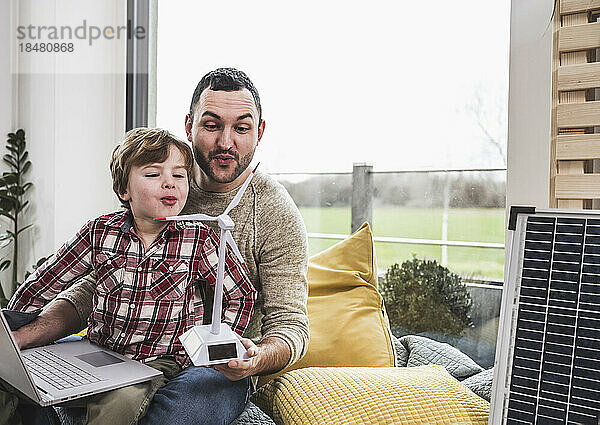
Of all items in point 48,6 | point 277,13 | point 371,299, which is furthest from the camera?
point 48,6

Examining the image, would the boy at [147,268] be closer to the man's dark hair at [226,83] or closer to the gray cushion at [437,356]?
the man's dark hair at [226,83]

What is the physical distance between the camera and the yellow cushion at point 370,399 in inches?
58.2

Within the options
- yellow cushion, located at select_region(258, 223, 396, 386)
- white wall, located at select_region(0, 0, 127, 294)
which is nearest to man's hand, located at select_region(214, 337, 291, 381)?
yellow cushion, located at select_region(258, 223, 396, 386)

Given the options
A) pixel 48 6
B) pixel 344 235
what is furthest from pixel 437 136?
pixel 48 6

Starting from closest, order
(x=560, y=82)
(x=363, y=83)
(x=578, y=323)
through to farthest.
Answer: (x=578, y=323), (x=560, y=82), (x=363, y=83)

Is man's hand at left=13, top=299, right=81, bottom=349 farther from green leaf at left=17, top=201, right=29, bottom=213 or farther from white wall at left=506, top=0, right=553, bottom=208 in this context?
green leaf at left=17, top=201, right=29, bottom=213

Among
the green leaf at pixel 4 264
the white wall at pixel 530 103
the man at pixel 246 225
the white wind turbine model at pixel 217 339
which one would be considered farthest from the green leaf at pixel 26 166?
the white wall at pixel 530 103

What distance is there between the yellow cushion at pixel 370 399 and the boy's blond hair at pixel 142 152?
607 millimetres

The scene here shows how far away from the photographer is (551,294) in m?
1.44

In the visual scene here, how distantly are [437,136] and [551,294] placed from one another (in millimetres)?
1038

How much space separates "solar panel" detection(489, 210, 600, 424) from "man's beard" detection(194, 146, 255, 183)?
2.47ft

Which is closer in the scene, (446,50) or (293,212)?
(293,212)

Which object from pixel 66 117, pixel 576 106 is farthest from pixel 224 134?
pixel 66 117

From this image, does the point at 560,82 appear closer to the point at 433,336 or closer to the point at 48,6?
the point at 433,336
